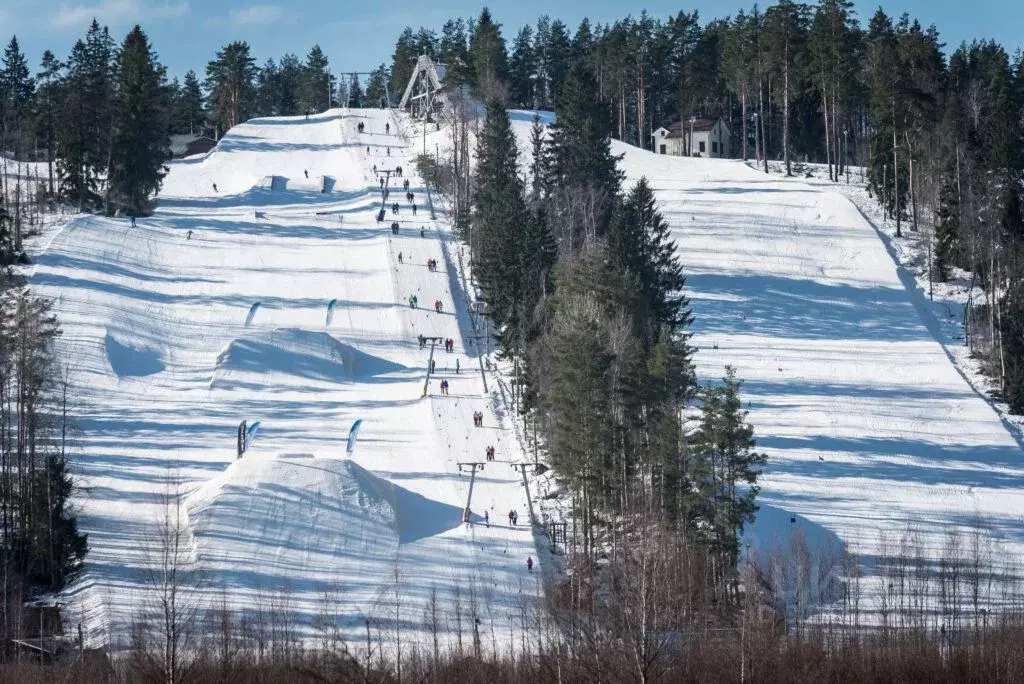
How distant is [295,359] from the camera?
5481cm

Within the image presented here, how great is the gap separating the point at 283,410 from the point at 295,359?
535 centimetres

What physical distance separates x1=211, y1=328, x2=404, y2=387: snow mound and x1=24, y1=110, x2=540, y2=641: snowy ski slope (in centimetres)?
10

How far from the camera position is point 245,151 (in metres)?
99.8

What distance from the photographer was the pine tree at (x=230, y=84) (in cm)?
11269

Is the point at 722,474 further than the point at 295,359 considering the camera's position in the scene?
No

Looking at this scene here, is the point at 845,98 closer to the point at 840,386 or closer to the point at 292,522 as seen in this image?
the point at 840,386

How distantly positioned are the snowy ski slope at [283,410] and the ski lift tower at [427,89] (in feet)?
52.6

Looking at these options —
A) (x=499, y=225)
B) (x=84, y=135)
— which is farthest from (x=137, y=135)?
(x=499, y=225)

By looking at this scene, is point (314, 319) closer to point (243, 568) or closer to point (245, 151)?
point (243, 568)

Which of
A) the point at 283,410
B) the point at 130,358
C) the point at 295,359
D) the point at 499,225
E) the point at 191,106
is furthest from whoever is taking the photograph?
the point at 191,106

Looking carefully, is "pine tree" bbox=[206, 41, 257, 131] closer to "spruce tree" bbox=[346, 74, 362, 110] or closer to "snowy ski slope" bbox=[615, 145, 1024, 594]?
"spruce tree" bbox=[346, 74, 362, 110]

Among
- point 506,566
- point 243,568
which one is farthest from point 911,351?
point 243,568

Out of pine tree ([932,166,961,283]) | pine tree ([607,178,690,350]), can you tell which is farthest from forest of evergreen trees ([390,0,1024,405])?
pine tree ([607,178,690,350])

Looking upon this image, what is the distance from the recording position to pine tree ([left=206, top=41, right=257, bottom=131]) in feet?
370
